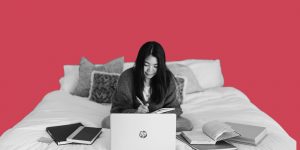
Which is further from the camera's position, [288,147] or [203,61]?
[203,61]

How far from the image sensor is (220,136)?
3.02 metres

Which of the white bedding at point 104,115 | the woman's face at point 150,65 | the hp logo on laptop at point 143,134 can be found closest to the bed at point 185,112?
the white bedding at point 104,115

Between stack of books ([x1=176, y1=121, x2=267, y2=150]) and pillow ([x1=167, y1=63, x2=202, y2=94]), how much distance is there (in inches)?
51.7

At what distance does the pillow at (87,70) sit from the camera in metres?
4.37

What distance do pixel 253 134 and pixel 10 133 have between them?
79.1 inches

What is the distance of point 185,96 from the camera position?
171 inches

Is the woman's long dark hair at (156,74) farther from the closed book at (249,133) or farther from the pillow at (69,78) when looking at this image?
the pillow at (69,78)

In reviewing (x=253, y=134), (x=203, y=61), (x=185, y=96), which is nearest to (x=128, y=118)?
(x=253, y=134)

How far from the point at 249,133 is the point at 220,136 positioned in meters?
0.26

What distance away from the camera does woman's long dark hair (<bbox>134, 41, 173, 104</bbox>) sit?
323 centimetres

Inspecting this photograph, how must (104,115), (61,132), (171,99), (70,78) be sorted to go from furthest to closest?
(70,78) → (104,115) → (171,99) → (61,132)

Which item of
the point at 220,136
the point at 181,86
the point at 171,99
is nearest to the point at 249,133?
the point at 220,136

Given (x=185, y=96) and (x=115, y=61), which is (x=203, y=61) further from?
(x=115, y=61)

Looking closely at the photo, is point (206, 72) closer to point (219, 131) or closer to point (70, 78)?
point (70, 78)
